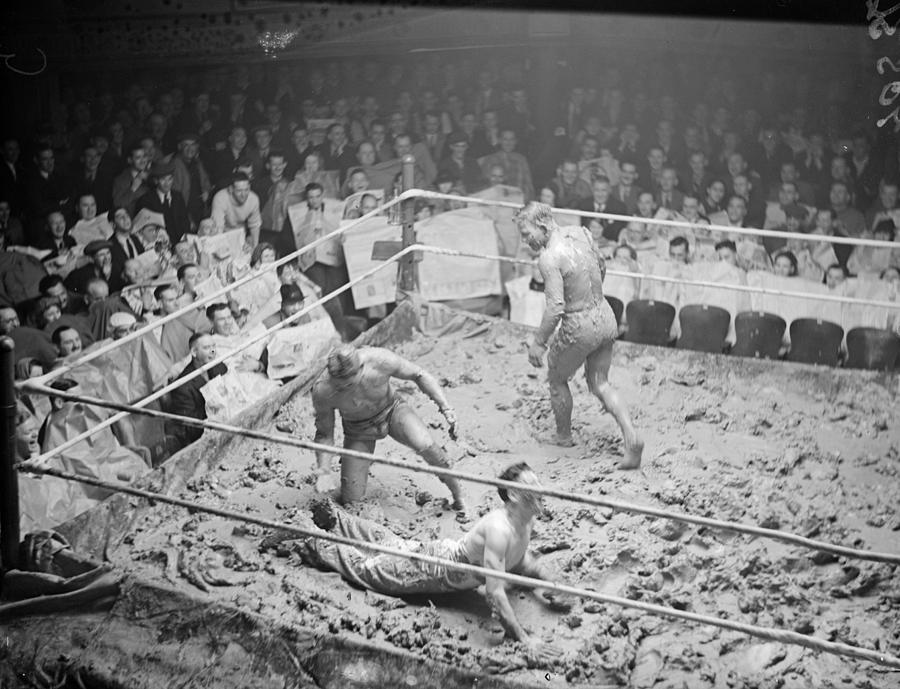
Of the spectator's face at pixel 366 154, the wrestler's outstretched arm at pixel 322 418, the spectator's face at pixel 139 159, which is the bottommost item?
the wrestler's outstretched arm at pixel 322 418

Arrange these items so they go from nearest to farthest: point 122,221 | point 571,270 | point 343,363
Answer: point 343,363, point 571,270, point 122,221

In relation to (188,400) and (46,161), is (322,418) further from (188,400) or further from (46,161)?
(46,161)

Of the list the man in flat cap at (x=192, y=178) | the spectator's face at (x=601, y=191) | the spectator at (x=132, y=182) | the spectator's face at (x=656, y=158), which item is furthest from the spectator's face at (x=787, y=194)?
the spectator at (x=132, y=182)

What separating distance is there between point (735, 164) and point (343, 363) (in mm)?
4271

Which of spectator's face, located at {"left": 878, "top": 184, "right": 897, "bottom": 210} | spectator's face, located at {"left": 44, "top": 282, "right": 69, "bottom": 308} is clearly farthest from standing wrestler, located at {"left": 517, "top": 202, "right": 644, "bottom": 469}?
spectator's face, located at {"left": 878, "top": 184, "right": 897, "bottom": 210}

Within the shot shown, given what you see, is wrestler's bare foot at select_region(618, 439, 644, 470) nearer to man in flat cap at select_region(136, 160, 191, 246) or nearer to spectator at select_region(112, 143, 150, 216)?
man in flat cap at select_region(136, 160, 191, 246)

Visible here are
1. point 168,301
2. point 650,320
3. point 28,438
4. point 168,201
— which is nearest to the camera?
point 28,438

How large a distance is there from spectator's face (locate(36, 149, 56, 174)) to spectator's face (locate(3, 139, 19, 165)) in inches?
5.5

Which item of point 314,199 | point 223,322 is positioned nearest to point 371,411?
point 223,322

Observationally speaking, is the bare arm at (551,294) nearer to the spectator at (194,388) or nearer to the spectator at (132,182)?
the spectator at (194,388)

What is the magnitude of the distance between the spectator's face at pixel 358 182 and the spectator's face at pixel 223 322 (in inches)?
69.4

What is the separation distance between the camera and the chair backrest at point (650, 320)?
836cm

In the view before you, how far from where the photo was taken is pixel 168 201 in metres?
7.62

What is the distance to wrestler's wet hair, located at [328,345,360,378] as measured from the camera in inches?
227
